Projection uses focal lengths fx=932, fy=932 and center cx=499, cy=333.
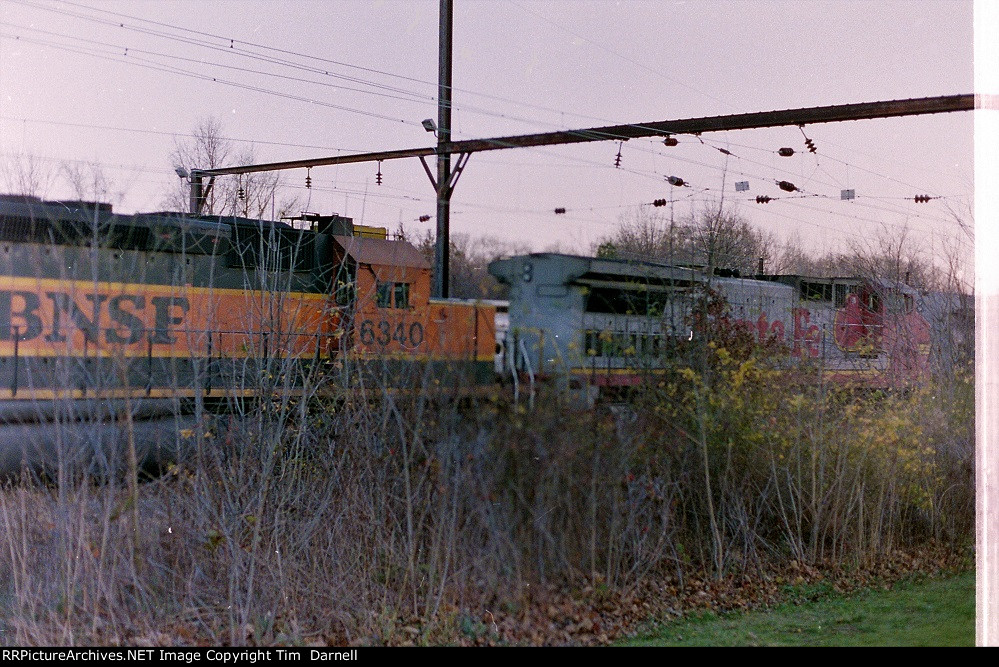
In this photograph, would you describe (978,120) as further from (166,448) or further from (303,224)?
(166,448)

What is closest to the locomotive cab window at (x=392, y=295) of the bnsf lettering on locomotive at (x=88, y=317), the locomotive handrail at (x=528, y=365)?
the locomotive handrail at (x=528, y=365)

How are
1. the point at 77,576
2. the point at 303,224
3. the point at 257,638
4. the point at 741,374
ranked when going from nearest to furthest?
1. the point at 257,638
2. the point at 77,576
3. the point at 741,374
4. the point at 303,224

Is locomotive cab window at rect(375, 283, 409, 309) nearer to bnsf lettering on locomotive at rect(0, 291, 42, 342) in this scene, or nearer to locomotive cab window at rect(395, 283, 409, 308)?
locomotive cab window at rect(395, 283, 409, 308)

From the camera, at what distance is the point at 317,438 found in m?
6.29

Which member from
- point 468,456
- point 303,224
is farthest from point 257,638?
point 303,224

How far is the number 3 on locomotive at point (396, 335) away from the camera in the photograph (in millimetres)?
6234

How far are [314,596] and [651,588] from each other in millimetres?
2140

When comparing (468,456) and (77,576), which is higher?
(468,456)

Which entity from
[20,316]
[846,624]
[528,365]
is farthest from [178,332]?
[846,624]

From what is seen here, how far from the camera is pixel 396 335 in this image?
6309 millimetres

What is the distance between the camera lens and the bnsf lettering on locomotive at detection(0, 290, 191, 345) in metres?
6.44

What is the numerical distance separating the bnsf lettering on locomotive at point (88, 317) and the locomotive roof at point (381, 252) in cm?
134

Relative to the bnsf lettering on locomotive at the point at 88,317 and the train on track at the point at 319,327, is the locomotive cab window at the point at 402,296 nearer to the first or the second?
the train on track at the point at 319,327

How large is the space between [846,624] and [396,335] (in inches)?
137
